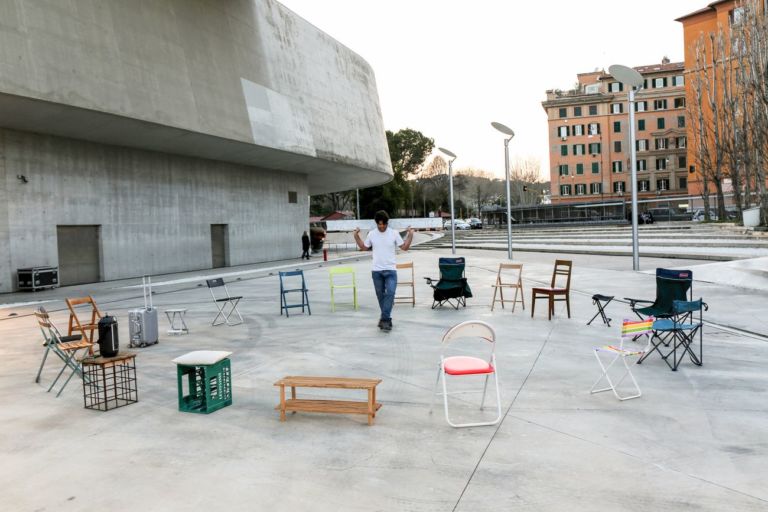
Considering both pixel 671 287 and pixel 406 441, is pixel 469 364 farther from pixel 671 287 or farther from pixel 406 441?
pixel 671 287

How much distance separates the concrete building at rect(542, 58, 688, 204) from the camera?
65.6 metres

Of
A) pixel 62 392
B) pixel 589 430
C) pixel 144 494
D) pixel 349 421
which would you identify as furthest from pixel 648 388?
pixel 62 392

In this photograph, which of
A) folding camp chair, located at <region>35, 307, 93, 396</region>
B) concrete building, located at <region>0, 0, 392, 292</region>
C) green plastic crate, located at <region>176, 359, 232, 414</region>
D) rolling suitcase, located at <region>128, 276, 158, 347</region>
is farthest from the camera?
concrete building, located at <region>0, 0, 392, 292</region>

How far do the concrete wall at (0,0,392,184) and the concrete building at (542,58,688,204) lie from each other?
43.2 meters

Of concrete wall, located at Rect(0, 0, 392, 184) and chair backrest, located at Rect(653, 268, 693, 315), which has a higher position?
concrete wall, located at Rect(0, 0, 392, 184)

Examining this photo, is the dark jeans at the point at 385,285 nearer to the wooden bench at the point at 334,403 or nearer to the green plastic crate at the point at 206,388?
the green plastic crate at the point at 206,388

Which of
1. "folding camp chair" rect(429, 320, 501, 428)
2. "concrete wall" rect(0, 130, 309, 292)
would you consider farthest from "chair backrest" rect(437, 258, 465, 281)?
"concrete wall" rect(0, 130, 309, 292)

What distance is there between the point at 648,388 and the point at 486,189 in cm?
10062

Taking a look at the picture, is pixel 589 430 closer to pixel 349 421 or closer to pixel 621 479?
pixel 621 479

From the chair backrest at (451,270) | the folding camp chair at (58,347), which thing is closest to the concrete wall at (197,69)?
the folding camp chair at (58,347)

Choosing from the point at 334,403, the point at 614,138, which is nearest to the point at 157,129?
the point at 334,403

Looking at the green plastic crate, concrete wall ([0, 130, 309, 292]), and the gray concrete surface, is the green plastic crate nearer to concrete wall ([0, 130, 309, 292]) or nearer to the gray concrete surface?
the gray concrete surface

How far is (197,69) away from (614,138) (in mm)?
59328

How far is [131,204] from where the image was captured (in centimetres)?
2127
